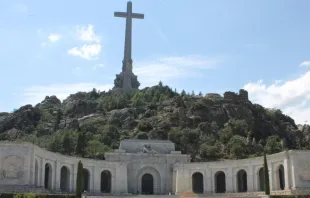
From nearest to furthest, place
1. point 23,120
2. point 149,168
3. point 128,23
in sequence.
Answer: point 149,168
point 23,120
point 128,23

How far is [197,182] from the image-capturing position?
67.2 metres

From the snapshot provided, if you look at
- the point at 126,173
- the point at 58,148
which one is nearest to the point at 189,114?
the point at 58,148

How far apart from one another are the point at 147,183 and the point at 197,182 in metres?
8.01

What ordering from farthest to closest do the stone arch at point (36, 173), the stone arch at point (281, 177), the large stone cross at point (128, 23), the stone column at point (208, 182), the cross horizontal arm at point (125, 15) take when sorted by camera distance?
1. the large stone cross at point (128, 23)
2. the cross horizontal arm at point (125, 15)
3. the stone column at point (208, 182)
4. the stone arch at point (281, 177)
5. the stone arch at point (36, 173)

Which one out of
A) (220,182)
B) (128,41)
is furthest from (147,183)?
(128,41)

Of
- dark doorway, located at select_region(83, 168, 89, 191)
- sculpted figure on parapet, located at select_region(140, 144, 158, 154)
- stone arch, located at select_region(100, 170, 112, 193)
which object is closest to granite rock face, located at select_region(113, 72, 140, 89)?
sculpted figure on parapet, located at select_region(140, 144, 158, 154)

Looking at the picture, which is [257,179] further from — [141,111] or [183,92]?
[183,92]

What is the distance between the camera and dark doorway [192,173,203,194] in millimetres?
66688

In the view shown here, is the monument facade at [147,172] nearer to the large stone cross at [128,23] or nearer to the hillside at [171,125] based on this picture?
the hillside at [171,125]

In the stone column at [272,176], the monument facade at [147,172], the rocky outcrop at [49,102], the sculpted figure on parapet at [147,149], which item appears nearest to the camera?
the monument facade at [147,172]

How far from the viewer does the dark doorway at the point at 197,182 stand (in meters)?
66.7

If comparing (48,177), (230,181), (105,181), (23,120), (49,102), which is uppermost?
(49,102)

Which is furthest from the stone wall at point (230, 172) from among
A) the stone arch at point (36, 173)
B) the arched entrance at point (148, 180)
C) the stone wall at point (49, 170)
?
the stone arch at point (36, 173)

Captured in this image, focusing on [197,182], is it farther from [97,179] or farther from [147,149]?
[97,179]
